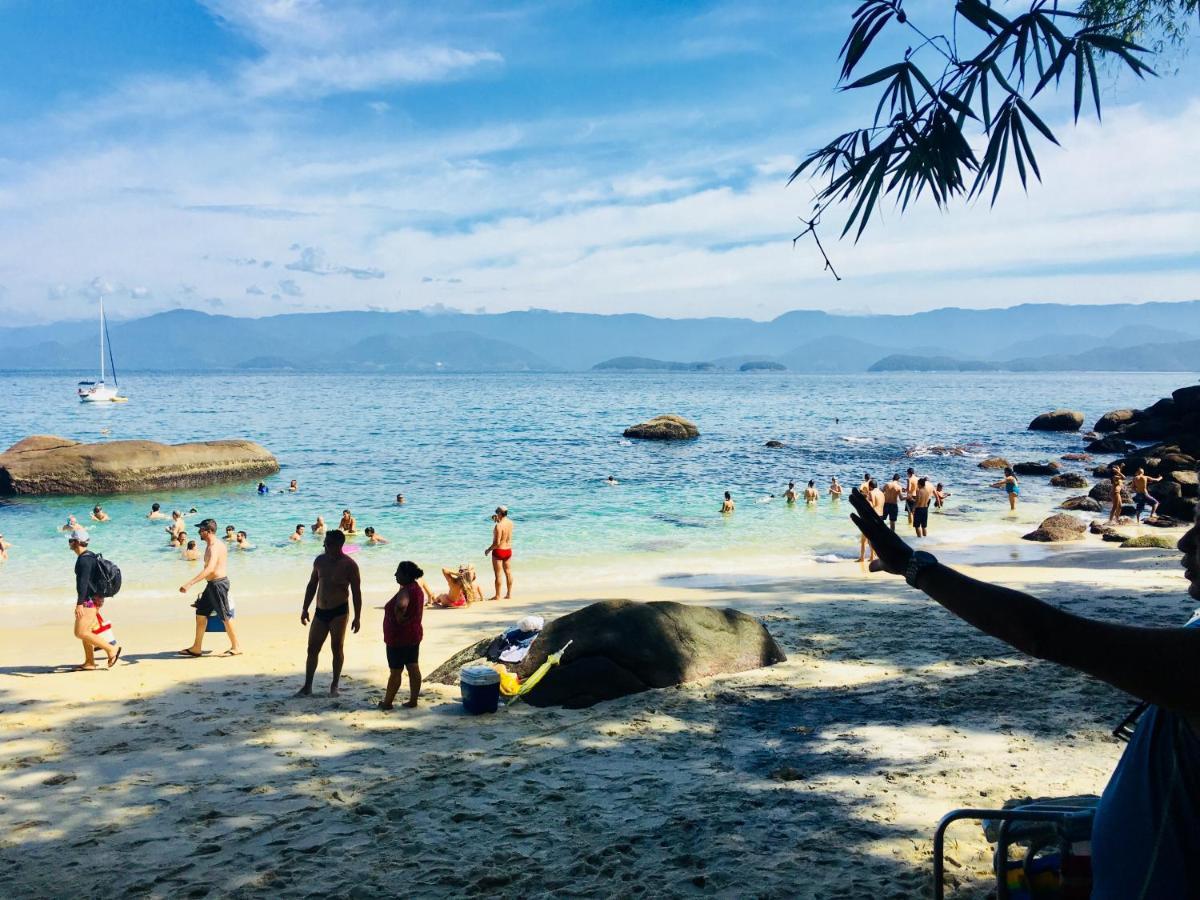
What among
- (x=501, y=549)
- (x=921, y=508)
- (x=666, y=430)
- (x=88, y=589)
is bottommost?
(x=921, y=508)

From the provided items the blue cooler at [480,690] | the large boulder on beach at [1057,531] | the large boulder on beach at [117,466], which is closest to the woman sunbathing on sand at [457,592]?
the blue cooler at [480,690]

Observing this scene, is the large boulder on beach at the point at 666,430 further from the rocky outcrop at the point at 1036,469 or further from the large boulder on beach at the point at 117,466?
the large boulder on beach at the point at 117,466

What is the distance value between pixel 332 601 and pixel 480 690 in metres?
1.96

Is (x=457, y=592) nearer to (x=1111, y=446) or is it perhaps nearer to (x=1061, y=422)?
(x=1111, y=446)

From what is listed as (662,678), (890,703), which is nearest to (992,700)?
(890,703)

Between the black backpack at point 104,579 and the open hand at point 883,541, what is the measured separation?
9117 mm

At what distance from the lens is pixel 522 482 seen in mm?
31000

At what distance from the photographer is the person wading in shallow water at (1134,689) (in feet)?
5.39

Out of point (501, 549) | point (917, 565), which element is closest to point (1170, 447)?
point (501, 549)

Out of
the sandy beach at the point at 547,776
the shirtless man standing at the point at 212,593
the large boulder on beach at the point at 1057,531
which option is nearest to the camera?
the sandy beach at the point at 547,776

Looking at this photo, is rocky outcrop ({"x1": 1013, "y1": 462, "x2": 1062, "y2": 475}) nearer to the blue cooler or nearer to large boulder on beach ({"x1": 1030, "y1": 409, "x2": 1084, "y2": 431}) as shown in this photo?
large boulder on beach ({"x1": 1030, "y1": 409, "x2": 1084, "y2": 431})

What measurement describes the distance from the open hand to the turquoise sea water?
49.1ft

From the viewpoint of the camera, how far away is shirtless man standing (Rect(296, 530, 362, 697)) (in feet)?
26.4

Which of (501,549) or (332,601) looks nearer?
(332,601)
